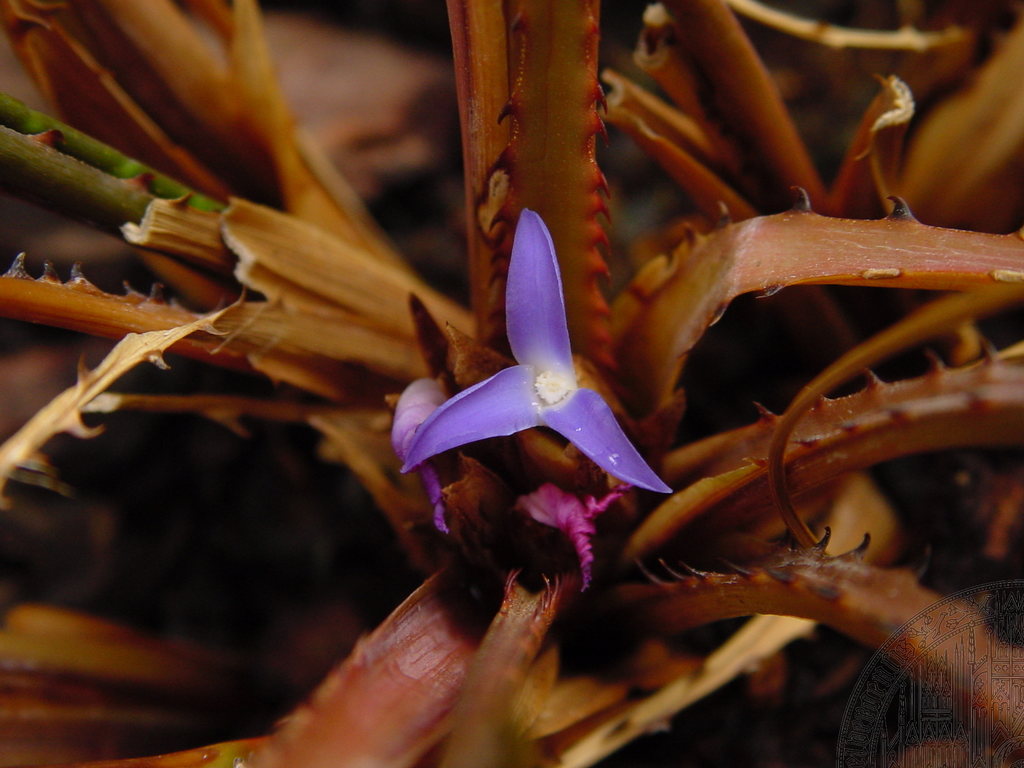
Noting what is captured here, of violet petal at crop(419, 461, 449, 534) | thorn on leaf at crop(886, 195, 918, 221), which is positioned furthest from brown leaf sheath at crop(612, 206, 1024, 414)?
violet petal at crop(419, 461, 449, 534)

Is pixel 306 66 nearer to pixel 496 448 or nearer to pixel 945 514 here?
pixel 496 448

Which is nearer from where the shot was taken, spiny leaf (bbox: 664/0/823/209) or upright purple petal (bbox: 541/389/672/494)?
upright purple petal (bbox: 541/389/672/494)

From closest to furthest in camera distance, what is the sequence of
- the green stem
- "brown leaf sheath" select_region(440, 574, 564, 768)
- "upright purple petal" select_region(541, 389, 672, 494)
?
1. "brown leaf sheath" select_region(440, 574, 564, 768)
2. "upright purple petal" select_region(541, 389, 672, 494)
3. the green stem

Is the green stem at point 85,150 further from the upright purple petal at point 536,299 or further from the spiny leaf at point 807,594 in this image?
the spiny leaf at point 807,594

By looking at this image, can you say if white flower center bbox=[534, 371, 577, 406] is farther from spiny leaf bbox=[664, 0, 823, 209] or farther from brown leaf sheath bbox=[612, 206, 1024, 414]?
spiny leaf bbox=[664, 0, 823, 209]

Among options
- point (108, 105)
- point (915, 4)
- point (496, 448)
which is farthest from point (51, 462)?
point (915, 4)

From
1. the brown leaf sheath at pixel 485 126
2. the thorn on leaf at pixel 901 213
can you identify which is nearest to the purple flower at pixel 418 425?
the brown leaf sheath at pixel 485 126

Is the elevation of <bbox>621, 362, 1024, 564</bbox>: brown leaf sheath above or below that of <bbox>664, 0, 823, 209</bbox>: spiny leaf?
below
